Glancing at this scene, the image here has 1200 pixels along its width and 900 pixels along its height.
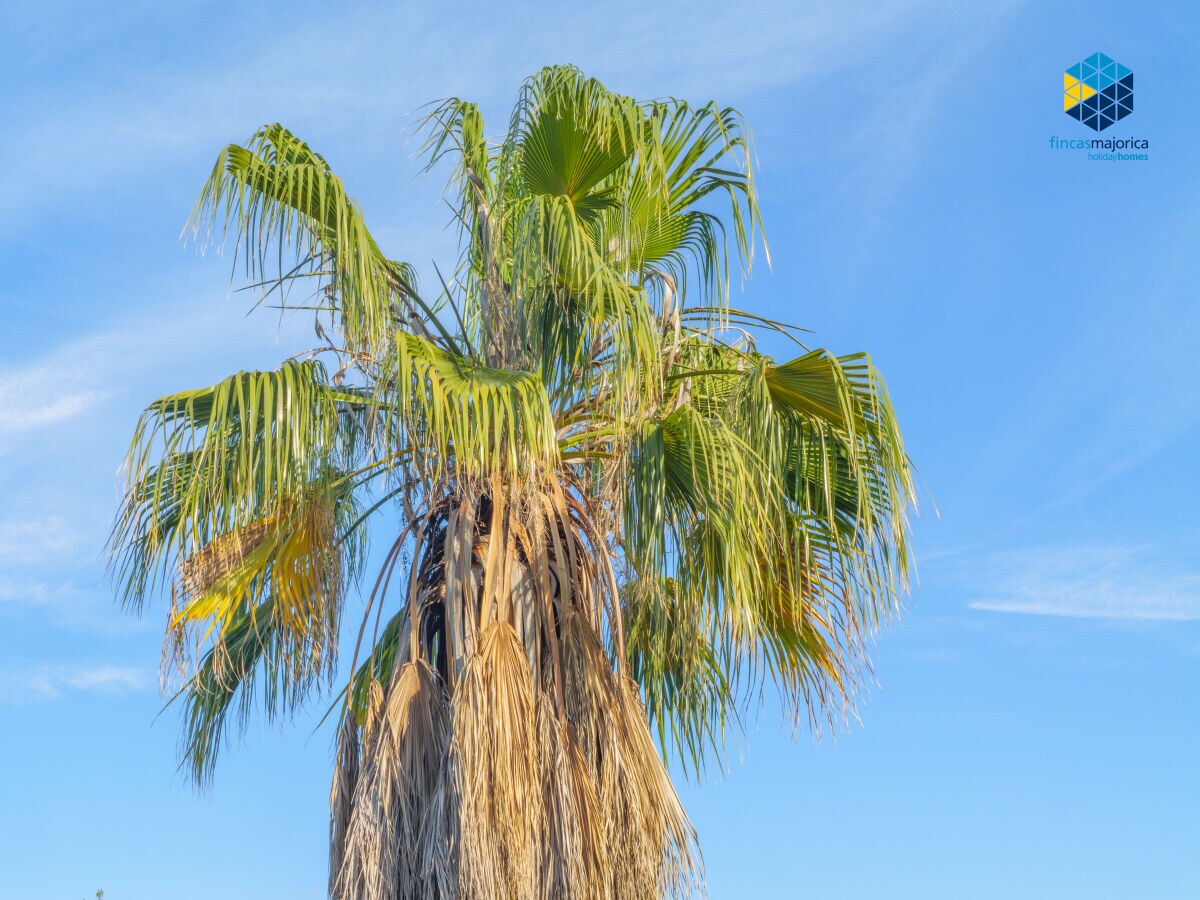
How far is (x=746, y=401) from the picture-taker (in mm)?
7559

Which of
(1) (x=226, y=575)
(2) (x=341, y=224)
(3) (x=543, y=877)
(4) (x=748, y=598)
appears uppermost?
(2) (x=341, y=224)

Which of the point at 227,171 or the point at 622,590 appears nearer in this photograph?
the point at 227,171

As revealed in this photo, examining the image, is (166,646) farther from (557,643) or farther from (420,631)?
(557,643)

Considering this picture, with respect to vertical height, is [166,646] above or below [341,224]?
below

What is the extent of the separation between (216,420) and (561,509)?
79.2 inches

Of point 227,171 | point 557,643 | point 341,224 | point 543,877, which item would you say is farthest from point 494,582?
point 227,171

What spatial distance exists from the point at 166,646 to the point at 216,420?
51.3 inches

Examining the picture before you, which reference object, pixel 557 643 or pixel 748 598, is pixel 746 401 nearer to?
pixel 748 598

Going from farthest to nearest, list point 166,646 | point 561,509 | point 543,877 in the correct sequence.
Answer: point 561,509 → point 166,646 → point 543,877

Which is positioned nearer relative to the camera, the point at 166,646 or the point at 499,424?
the point at 499,424

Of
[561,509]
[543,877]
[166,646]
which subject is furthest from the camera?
[561,509]

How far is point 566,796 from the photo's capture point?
22.6ft

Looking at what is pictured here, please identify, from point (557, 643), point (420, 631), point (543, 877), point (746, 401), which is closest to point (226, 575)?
point (420, 631)

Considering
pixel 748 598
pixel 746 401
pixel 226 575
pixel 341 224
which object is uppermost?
pixel 341 224
